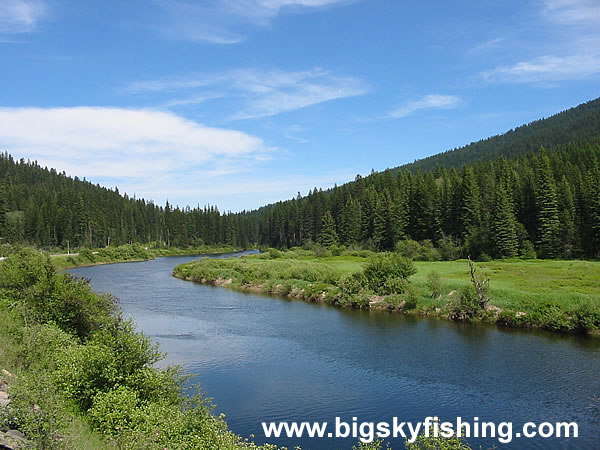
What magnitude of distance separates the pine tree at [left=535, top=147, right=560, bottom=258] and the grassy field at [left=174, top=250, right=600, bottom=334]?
7820mm

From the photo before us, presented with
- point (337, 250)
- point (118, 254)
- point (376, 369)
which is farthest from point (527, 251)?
point (118, 254)

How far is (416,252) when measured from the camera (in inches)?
3895

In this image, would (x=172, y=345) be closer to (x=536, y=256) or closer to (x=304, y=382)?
(x=304, y=382)

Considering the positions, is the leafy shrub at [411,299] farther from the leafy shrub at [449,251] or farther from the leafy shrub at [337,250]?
the leafy shrub at [337,250]

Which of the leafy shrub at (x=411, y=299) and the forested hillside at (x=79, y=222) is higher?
the forested hillside at (x=79, y=222)

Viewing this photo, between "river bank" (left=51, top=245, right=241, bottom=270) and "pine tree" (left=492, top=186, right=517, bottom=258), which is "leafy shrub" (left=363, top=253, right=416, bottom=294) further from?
"river bank" (left=51, top=245, right=241, bottom=270)

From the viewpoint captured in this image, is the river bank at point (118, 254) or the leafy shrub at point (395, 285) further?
the river bank at point (118, 254)

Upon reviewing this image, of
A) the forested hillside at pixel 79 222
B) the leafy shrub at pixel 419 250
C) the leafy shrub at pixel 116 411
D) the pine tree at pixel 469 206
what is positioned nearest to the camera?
the leafy shrub at pixel 116 411

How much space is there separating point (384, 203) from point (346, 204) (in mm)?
21906

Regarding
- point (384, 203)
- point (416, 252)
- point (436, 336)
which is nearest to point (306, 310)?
point (436, 336)

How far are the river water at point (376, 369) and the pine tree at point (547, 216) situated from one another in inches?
1921

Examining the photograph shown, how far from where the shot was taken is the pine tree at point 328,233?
13150 centimetres

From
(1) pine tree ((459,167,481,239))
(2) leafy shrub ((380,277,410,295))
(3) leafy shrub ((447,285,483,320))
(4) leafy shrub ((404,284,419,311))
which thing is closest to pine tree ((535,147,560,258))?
(1) pine tree ((459,167,481,239))

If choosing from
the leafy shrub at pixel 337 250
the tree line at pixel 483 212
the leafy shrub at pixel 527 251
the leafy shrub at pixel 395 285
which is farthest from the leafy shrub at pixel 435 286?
the leafy shrub at pixel 337 250
